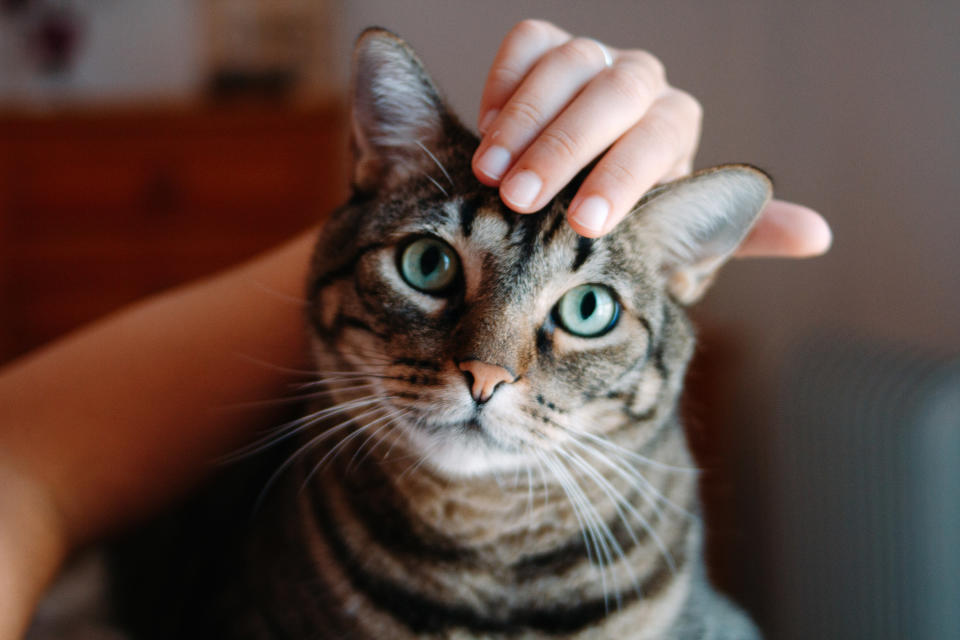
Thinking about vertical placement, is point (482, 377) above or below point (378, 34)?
below

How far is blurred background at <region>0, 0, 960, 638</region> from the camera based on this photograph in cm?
153

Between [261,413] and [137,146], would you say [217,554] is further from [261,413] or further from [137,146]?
[137,146]

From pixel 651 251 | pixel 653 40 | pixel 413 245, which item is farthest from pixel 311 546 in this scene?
pixel 653 40

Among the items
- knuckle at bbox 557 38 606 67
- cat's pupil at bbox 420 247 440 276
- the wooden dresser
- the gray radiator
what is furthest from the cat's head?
the wooden dresser

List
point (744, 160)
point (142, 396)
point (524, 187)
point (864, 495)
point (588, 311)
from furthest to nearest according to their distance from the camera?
point (744, 160) < point (864, 495) < point (142, 396) < point (588, 311) < point (524, 187)

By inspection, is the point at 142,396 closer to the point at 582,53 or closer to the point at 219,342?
the point at 219,342

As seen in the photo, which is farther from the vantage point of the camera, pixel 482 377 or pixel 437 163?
pixel 437 163

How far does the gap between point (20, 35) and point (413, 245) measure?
3162 mm

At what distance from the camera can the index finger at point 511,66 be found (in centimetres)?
67

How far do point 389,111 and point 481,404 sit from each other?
1.12 feet

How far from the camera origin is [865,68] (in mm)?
1722

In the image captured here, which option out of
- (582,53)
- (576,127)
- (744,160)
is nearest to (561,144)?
(576,127)

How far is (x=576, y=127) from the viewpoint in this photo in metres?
0.60

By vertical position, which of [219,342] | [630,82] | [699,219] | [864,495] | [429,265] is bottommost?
[864,495]
